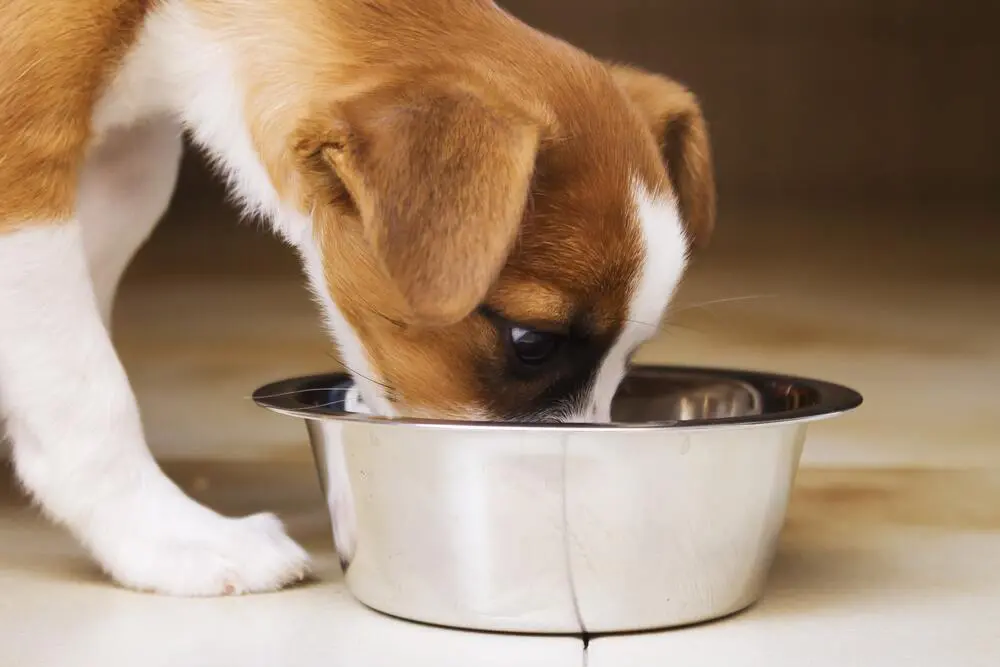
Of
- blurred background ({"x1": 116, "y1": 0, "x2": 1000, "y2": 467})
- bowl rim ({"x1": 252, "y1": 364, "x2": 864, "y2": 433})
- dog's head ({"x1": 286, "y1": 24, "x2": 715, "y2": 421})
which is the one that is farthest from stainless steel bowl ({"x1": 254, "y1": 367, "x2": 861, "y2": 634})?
blurred background ({"x1": 116, "y1": 0, "x2": 1000, "y2": 467})

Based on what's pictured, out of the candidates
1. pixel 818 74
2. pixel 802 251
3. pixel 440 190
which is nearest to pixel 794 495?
pixel 440 190

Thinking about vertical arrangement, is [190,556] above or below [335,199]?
below

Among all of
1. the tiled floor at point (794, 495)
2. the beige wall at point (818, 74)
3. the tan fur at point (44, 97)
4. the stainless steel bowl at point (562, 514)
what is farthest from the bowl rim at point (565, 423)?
the beige wall at point (818, 74)

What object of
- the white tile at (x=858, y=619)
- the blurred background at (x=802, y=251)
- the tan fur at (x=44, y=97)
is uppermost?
the tan fur at (x=44, y=97)

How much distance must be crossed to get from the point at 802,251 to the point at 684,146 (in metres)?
3.38

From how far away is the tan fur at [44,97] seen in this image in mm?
1887

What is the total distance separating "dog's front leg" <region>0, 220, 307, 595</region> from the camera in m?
1.90

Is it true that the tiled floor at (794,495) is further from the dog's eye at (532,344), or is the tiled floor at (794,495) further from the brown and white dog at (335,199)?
the dog's eye at (532,344)

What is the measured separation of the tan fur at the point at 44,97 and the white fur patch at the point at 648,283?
695 mm

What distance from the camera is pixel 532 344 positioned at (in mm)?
1807

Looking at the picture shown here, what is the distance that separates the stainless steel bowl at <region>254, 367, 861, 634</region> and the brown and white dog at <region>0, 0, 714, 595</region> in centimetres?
14

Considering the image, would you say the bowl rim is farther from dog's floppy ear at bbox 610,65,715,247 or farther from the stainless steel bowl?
dog's floppy ear at bbox 610,65,715,247

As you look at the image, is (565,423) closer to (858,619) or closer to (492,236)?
(492,236)

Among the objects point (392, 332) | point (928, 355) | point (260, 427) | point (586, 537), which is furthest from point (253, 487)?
point (928, 355)
